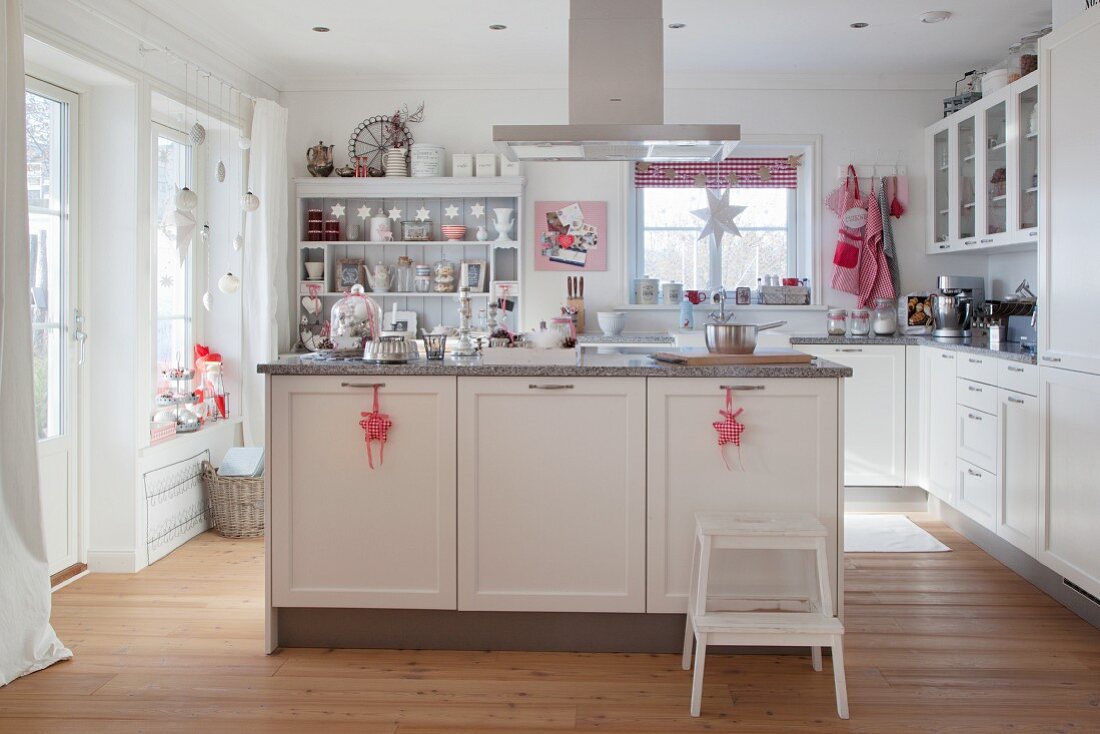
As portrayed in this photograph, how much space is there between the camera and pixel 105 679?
288 centimetres

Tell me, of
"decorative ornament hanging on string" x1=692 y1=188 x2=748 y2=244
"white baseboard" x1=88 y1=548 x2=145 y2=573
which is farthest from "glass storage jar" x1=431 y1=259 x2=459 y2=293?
"white baseboard" x1=88 y1=548 x2=145 y2=573

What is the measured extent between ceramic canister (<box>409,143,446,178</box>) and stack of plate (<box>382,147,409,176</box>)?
0.20ft

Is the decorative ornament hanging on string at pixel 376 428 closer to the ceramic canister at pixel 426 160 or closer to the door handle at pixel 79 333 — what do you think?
the door handle at pixel 79 333

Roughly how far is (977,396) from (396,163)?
11.2 ft

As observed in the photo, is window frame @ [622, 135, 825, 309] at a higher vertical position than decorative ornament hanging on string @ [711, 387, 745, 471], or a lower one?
higher

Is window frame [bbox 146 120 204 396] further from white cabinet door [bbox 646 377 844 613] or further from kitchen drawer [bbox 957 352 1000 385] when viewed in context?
kitchen drawer [bbox 957 352 1000 385]

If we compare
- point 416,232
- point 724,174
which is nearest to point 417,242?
point 416,232

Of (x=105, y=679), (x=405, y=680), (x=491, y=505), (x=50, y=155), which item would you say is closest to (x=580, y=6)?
(x=491, y=505)

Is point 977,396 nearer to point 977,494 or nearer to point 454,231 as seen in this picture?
point 977,494

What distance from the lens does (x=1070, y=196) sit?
340cm

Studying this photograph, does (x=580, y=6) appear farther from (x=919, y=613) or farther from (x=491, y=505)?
(x=919, y=613)

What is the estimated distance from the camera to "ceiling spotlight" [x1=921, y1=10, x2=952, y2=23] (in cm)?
445

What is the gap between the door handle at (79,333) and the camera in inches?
157

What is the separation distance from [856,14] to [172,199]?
3.38 metres
